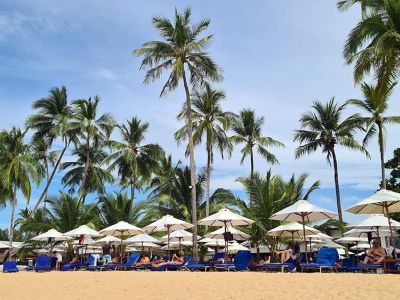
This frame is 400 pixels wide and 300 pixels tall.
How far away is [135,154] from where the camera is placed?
36156 millimetres

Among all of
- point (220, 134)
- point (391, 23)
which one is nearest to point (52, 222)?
point (220, 134)

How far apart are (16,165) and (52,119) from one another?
623 centimetres

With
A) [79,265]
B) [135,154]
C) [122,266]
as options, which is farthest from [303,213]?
[135,154]

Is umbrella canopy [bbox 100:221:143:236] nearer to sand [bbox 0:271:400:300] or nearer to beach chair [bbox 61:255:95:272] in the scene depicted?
beach chair [bbox 61:255:95:272]

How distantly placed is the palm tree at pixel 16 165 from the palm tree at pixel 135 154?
5.64 meters

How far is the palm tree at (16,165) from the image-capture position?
103 feet

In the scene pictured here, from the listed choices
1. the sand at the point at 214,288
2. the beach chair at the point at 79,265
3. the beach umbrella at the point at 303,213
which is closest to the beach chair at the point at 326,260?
→ the beach umbrella at the point at 303,213

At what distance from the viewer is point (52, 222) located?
26.7 metres

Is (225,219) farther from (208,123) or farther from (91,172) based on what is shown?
(91,172)

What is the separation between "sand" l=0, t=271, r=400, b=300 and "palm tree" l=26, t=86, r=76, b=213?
23.1 metres

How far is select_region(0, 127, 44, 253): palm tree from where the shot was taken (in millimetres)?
31453

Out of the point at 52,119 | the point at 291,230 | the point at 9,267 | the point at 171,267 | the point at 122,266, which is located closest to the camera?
the point at 291,230

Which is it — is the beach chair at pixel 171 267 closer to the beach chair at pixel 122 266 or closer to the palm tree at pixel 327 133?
the beach chair at pixel 122 266

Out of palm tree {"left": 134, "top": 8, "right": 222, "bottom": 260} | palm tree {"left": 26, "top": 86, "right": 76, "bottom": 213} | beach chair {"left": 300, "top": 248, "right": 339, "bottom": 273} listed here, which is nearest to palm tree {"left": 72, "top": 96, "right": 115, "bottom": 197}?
palm tree {"left": 26, "top": 86, "right": 76, "bottom": 213}
